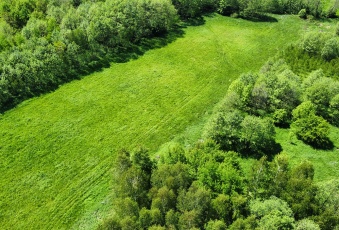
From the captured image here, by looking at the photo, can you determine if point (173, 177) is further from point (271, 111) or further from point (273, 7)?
point (273, 7)

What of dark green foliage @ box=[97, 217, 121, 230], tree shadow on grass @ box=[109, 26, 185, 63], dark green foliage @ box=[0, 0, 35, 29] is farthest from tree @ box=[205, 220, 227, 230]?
dark green foliage @ box=[0, 0, 35, 29]

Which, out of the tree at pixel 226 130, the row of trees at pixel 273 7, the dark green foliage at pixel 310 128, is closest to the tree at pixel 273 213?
the tree at pixel 226 130

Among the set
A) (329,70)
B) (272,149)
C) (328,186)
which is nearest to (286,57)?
(329,70)

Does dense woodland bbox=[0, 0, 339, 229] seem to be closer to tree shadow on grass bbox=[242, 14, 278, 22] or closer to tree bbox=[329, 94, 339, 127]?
tree bbox=[329, 94, 339, 127]

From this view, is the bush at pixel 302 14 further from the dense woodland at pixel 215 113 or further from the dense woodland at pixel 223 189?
the dense woodland at pixel 223 189

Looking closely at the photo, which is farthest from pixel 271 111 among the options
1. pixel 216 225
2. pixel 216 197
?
pixel 216 225

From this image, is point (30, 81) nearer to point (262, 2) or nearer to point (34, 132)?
point (34, 132)
